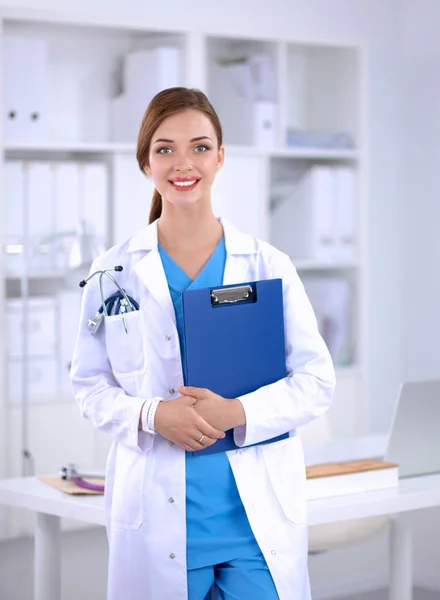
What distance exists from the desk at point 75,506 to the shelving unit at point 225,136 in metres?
1.06

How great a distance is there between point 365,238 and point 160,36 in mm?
1148

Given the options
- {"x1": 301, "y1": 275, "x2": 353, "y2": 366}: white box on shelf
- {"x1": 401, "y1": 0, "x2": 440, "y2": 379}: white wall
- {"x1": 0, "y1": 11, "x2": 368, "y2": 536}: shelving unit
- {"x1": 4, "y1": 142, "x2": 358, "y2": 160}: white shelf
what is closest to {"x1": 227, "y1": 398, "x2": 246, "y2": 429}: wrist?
{"x1": 0, "y1": 11, "x2": 368, "y2": 536}: shelving unit

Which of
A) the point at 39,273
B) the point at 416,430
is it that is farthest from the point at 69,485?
the point at 39,273

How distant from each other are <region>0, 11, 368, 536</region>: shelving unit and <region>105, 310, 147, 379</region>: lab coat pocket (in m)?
1.63

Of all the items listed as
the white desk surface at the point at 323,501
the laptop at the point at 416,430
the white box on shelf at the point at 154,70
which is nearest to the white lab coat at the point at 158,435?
the white desk surface at the point at 323,501

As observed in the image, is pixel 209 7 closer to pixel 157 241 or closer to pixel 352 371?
pixel 352 371

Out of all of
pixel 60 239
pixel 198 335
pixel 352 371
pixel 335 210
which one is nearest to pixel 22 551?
pixel 60 239

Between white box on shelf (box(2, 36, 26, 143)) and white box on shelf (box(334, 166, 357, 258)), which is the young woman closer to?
white box on shelf (box(2, 36, 26, 143))

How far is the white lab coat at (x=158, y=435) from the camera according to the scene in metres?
1.76

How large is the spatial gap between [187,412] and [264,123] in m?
2.37

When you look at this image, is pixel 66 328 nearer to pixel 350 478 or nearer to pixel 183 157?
Result: pixel 350 478

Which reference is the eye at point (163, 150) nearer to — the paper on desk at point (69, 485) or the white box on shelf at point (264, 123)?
the paper on desk at point (69, 485)

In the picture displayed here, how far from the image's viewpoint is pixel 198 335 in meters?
1.74

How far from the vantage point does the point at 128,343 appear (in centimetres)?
181
